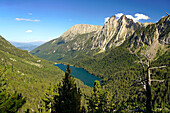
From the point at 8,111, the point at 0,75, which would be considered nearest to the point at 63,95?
the point at 0,75

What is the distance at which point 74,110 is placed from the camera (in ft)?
101

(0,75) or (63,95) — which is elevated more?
(0,75)

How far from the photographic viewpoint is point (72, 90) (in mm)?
35781

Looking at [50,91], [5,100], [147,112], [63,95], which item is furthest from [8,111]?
[50,91]

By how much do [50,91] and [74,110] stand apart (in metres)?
16.4

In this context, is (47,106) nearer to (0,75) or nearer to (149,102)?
(0,75)

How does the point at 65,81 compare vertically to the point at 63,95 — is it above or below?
above

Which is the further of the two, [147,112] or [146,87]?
[146,87]

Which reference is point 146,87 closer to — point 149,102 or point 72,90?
point 149,102

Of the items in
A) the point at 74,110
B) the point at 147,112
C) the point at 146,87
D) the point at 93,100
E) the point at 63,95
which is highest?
the point at 146,87

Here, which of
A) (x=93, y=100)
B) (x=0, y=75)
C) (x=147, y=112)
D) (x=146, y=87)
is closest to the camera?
(x=147, y=112)

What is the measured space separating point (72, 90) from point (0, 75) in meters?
19.2

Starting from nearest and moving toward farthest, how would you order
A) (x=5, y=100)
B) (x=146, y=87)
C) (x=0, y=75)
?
(x=5, y=100) < (x=146, y=87) < (x=0, y=75)

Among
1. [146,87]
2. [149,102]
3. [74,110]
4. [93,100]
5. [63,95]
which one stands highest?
[146,87]
